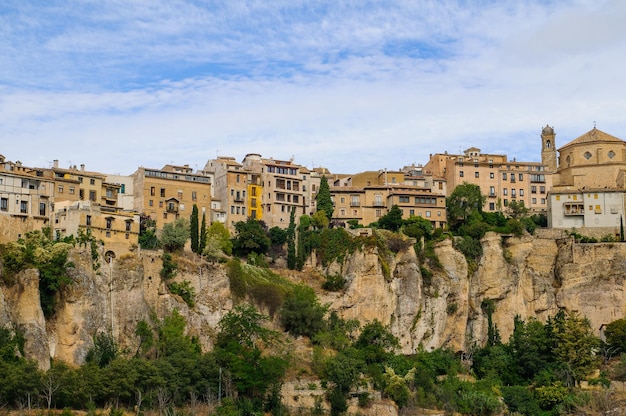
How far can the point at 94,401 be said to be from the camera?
174 feet

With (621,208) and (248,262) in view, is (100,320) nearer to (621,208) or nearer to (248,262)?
(248,262)

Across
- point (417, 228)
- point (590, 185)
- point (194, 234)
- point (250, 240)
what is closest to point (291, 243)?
point (250, 240)

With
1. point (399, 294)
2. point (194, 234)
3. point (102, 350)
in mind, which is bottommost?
point (102, 350)

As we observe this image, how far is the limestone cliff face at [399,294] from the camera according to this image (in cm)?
5609

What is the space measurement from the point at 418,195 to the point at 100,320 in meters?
32.2

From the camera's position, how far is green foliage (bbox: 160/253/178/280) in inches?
2484

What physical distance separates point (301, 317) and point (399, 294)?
8.86m

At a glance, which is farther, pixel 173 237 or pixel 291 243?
pixel 291 243

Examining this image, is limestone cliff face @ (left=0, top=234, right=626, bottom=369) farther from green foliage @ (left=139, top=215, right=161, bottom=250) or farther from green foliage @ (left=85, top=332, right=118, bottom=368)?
green foliage @ (left=139, top=215, right=161, bottom=250)

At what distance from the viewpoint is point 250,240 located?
71938 mm

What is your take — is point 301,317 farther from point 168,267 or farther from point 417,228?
point 417,228

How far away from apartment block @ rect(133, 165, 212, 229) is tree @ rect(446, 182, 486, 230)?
18.8m

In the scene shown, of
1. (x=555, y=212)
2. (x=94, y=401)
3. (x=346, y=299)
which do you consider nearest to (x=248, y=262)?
(x=346, y=299)

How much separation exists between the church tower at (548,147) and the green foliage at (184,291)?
41.5 m
